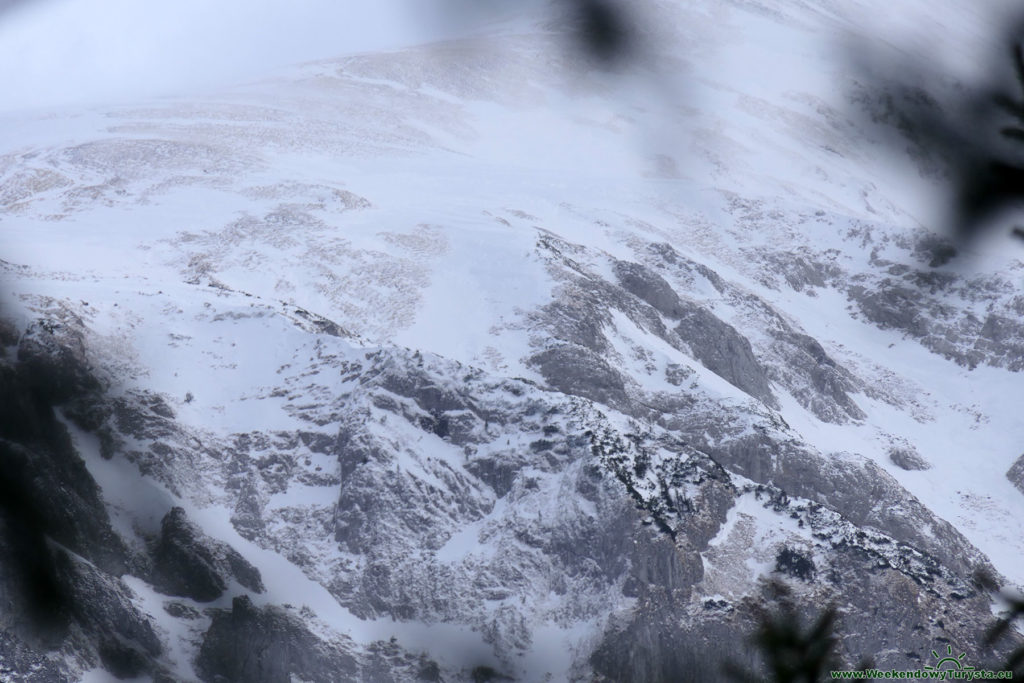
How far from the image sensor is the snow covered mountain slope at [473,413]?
52.3 meters

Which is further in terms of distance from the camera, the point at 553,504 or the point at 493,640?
the point at 553,504

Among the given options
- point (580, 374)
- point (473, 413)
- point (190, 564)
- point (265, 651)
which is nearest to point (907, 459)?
point (580, 374)

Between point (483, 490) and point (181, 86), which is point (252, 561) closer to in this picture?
point (483, 490)

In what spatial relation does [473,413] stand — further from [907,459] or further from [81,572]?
[907,459]

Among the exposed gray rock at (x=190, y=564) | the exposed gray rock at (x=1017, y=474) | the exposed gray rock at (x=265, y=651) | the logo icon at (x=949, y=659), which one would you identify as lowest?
the exposed gray rock at (x=265, y=651)

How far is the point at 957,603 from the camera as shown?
56.3 metres

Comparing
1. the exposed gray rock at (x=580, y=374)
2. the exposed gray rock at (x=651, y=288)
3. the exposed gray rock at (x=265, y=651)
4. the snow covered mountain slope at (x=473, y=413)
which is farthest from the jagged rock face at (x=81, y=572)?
the exposed gray rock at (x=651, y=288)

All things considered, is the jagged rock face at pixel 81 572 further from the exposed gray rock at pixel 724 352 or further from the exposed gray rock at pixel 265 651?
the exposed gray rock at pixel 724 352

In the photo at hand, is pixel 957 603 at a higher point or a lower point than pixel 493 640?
higher

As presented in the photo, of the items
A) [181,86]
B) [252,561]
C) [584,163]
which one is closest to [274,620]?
[252,561]

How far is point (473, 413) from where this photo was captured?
2442 inches

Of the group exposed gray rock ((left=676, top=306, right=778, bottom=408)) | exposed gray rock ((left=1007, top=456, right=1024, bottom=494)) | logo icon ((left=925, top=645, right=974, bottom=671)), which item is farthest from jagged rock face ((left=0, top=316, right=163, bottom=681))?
exposed gray rock ((left=1007, top=456, right=1024, bottom=494))

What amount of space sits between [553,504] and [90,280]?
84.0 ft

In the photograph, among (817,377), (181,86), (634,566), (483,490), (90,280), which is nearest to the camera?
(634,566)
